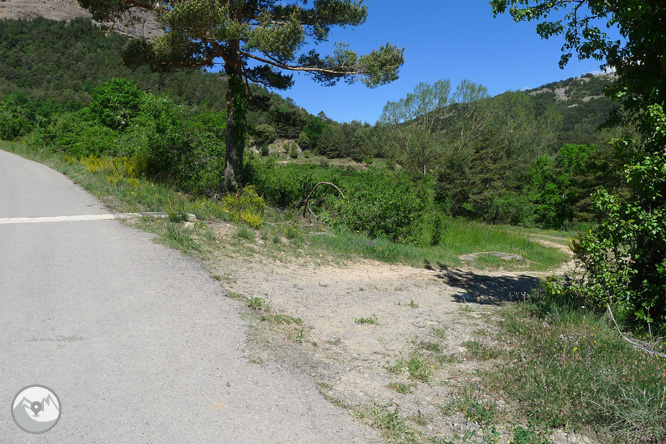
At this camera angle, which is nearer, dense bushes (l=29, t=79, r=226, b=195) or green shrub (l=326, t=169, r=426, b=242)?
green shrub (l=326, t=169, r=426, b=242)

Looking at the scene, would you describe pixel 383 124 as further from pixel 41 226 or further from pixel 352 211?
pixel 41 226

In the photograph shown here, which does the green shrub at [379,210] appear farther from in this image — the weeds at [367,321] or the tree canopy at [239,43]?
the weeds at [367,321]

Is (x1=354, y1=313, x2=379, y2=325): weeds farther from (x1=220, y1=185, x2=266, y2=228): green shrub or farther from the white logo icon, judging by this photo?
(x1=220, y1=185, x2=266, y2=228): green shrub

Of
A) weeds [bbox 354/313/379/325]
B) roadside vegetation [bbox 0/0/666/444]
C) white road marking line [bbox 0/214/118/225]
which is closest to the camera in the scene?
roadside vegetation [bbox 0/0/666/444]

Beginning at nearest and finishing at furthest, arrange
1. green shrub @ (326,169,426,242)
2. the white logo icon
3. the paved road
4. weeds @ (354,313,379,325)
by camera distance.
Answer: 1. the white logo icon
2. the paved road
3. weeds @ (354,313,379,325)
4. green shrub @ (326,169,426,242)

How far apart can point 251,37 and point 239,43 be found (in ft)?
8.28

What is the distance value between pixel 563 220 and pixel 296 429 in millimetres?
50387

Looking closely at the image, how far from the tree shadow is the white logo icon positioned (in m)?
6.42

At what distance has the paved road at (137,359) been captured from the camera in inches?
110

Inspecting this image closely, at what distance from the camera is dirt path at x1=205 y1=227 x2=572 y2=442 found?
3.61 meters

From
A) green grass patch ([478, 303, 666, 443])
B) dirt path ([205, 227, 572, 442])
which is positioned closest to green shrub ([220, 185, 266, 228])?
dirt path ([205, 227, 572, 442])

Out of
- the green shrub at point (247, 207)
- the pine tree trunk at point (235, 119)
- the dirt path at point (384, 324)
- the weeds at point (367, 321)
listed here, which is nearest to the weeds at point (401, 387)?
the dirt path at point (384, 324)

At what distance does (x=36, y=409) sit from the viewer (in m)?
2.85

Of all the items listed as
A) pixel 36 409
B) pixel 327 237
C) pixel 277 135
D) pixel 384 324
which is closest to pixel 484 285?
pixel 327 237
